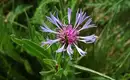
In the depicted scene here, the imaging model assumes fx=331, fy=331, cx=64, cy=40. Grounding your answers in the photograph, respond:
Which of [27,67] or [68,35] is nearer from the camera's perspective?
[68,35]

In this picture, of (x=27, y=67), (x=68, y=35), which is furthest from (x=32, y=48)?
(x=27, y=67)

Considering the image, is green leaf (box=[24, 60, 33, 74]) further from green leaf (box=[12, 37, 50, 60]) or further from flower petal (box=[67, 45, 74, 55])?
flower petal (box=[67, 45, 74, 55])

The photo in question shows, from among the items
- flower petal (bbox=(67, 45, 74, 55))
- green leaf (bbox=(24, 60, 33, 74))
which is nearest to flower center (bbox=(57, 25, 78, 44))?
flower petal (bbox=(67, 45, 74, 55))

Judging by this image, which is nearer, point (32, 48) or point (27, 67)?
point (32, 48)

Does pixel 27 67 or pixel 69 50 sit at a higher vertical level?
pixel 69 50

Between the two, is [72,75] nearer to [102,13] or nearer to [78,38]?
[78,38]

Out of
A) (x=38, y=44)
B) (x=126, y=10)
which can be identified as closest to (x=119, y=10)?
(x=126, y=10)

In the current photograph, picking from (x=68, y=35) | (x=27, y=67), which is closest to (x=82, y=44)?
(x=27, y=67)

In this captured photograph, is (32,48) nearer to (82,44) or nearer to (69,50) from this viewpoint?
(69,50)

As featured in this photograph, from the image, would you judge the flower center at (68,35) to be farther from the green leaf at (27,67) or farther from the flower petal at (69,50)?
the green leaf at (27,67)
